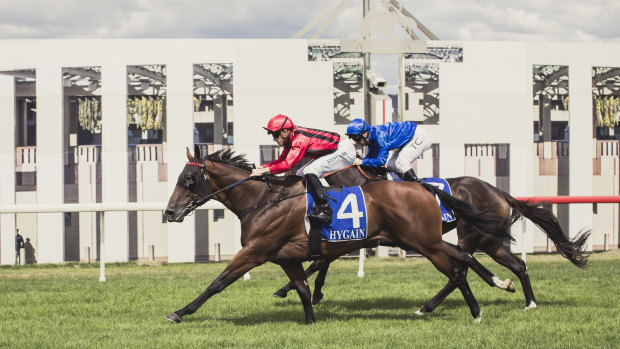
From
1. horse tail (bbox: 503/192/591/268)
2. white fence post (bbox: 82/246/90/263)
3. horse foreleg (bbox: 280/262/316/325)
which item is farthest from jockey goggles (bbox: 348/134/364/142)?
white fence post (bbox: 82/246/90/263)

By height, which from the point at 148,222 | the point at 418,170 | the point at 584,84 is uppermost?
the point at 584,84

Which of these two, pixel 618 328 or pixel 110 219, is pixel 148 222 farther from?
pixel 618 328

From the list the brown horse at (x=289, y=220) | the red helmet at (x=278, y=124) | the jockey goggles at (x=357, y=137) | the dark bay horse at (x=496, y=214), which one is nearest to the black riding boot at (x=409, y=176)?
the dark bay horse at (x=496, y=214)

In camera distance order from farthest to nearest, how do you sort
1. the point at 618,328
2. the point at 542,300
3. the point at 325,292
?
1. the point at 325,292
2. the point at 542,300
3. the point at 618,328

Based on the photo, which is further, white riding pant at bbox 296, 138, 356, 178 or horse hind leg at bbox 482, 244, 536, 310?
horse hind leg at bbox 482, 244, 536, 310

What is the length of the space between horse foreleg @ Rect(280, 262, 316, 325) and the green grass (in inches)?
5.3

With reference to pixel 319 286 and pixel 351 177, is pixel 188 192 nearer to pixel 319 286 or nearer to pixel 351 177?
pixel 351 177

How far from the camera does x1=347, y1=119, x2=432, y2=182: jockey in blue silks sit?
7574 mm

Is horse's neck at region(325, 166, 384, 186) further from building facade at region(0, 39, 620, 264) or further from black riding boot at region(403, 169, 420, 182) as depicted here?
building facade at region(0, 39, 620, 264)

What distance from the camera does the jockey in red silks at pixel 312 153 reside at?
6.35 metres

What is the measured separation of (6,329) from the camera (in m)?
6.14

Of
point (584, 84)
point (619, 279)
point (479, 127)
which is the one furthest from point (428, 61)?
point (619, 279)

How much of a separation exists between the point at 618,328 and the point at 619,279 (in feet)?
11.2

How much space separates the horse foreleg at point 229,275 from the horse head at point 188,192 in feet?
2.03
